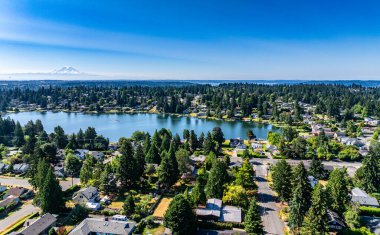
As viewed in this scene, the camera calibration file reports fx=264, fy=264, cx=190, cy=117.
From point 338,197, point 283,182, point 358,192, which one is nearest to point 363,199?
point 358,192

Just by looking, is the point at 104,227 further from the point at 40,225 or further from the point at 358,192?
the point at 358,192

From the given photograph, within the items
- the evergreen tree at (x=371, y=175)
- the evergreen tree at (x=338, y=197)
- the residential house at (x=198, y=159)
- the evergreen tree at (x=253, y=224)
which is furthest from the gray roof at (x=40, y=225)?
the evergreen tree at (x=371, y=175)

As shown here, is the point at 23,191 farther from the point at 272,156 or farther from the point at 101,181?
the point at 272,156

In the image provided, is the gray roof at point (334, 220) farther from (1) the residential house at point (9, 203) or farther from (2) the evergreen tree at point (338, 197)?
(1) the residential house at point (9, 203)

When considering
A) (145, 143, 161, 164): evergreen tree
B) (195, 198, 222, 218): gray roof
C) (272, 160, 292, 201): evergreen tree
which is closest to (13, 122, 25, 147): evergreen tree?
(145, 143, 161, 164): evergreen tree

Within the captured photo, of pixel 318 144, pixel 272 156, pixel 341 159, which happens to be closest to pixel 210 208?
pixel 272 156
